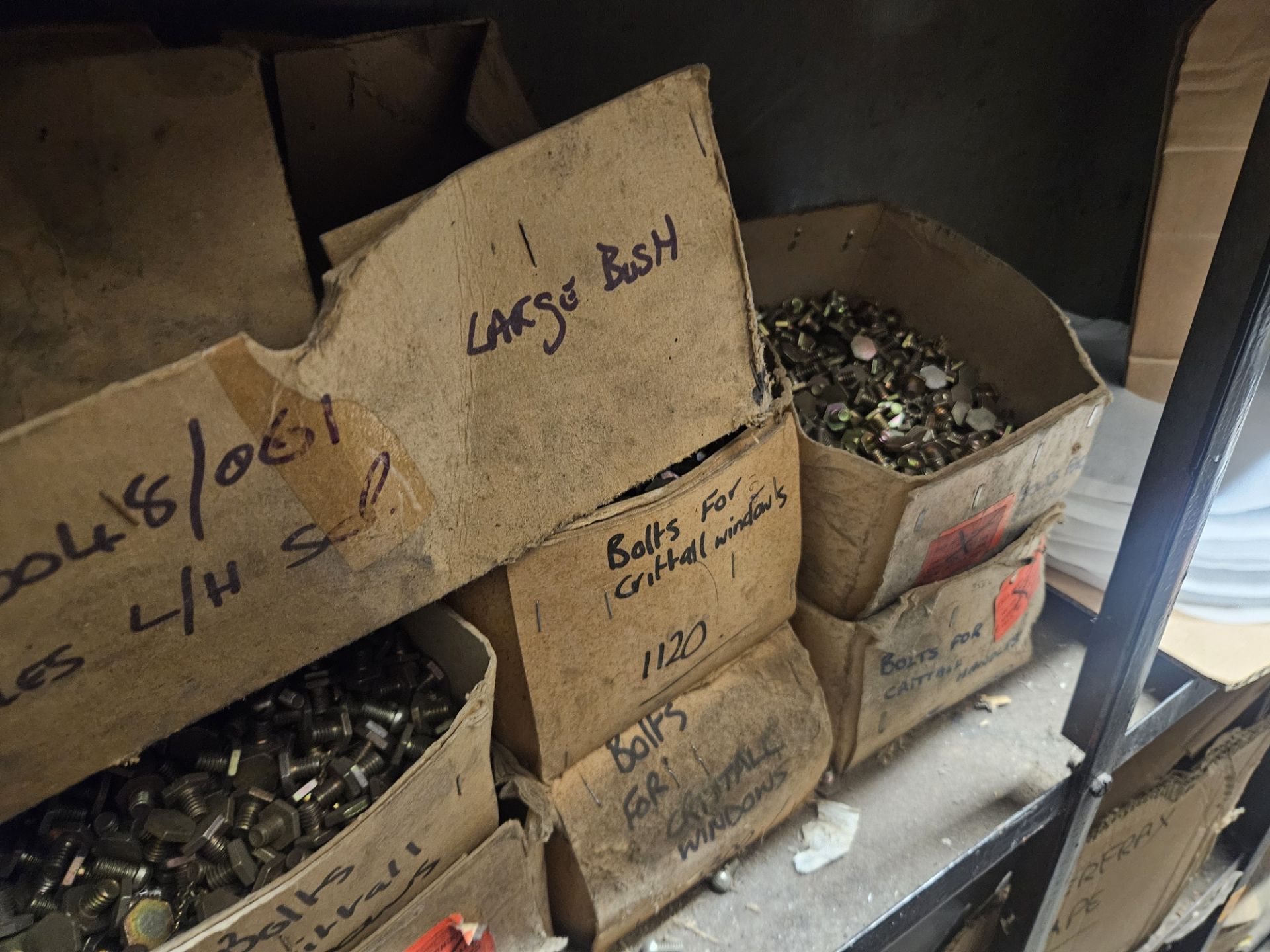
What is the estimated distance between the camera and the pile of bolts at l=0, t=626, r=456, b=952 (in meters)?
0.60

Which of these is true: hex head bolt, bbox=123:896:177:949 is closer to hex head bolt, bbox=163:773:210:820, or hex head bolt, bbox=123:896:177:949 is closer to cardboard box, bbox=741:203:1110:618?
hex head bolt, bbox=163:773:210:820

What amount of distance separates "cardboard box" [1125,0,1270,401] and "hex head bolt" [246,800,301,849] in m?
1.15

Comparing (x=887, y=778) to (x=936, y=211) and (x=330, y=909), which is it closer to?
(x=330, y=909)

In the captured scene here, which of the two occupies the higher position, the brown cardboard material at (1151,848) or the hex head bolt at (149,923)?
the hex head bolt at (149,923)

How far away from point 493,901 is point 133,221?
0.62 metres

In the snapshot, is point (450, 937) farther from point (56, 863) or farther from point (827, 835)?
point (827, 835)

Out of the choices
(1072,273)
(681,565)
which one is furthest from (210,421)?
(1072,273)

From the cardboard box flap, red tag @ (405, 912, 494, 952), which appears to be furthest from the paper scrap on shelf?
the cardboard box flap

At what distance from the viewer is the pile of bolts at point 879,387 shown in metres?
1.01

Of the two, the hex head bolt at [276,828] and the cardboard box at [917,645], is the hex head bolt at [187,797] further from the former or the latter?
the cardboard box at [917,645]

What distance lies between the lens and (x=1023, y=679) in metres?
1.26

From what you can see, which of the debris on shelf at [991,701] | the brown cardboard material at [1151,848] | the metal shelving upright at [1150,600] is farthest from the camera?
the brown cardboard material at [1151,848]

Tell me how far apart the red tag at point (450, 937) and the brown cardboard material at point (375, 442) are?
0.28 meters

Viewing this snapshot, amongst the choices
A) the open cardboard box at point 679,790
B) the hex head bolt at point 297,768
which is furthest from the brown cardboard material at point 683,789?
the hex head bolt at point 297,768
